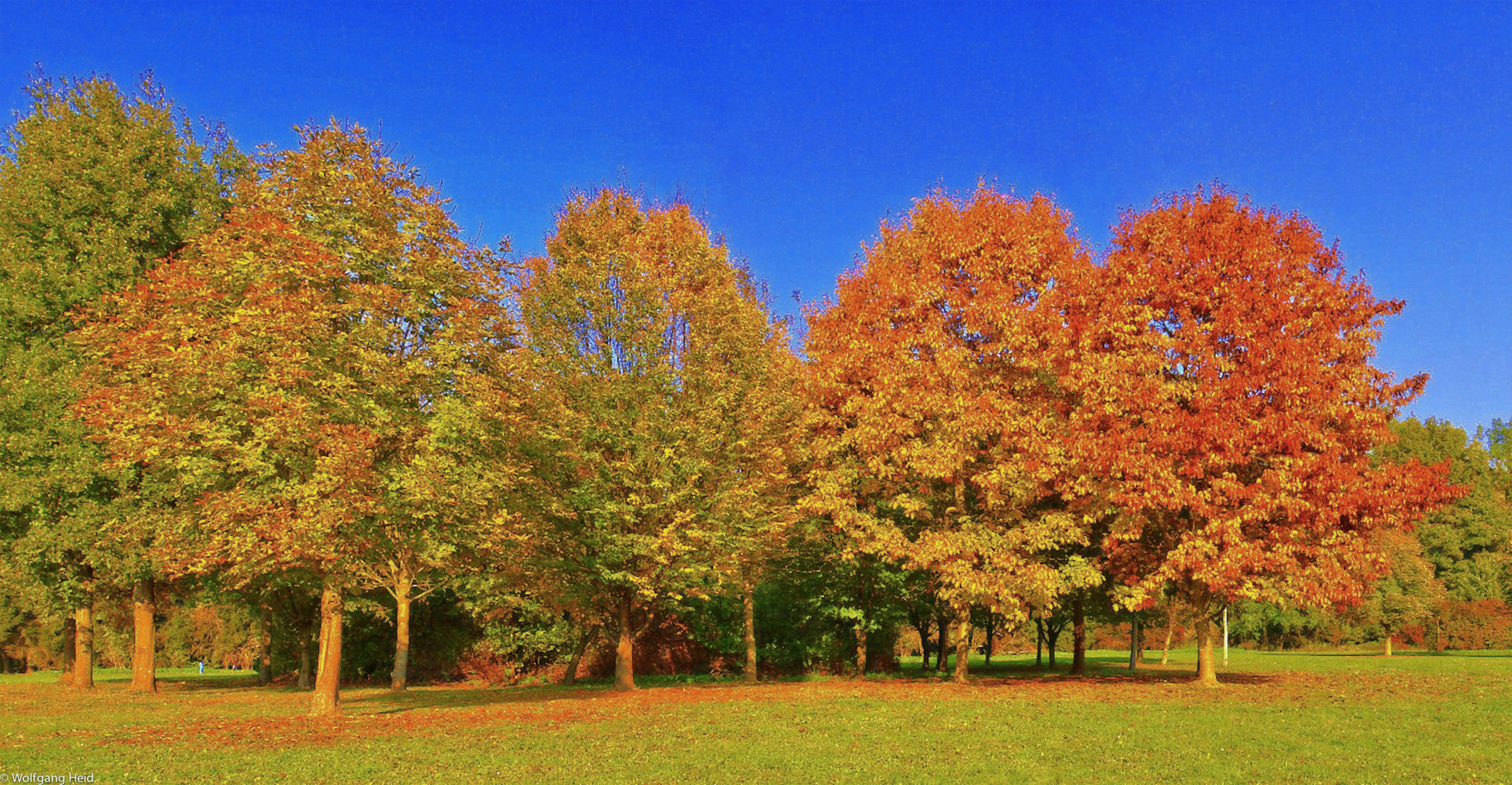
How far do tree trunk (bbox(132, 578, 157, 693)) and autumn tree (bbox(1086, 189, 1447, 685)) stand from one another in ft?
116

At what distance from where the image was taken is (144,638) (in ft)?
111

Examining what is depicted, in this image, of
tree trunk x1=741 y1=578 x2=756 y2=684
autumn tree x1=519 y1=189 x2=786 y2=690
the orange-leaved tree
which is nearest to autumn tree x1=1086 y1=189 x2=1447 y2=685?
the orange-leaved tree

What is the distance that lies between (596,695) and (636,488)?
714 cm

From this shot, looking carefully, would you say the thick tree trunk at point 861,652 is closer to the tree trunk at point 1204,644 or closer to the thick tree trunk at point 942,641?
the thick tree trunk at point 942,641

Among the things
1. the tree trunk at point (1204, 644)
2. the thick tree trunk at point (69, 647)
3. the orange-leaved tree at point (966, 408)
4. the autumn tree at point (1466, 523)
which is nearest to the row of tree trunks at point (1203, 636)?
the tree trunk at point (1204, 644)

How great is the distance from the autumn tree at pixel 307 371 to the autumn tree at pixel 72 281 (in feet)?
27.4

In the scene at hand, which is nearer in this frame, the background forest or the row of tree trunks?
the background forest

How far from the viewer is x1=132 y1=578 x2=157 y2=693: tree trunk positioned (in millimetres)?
33188

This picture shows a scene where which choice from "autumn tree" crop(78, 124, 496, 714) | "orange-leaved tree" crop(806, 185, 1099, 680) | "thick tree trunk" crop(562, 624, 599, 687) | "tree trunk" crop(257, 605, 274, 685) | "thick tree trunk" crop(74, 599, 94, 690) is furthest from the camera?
"tree trunk" crop(257, 605, 274, 685)

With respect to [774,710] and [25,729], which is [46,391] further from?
[774,710]

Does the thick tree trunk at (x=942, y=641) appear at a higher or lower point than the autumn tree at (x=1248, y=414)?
lower

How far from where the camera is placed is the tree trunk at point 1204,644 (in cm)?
3041

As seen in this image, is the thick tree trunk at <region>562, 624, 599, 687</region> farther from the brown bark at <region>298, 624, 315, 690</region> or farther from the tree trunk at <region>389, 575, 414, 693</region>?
the brown bark at <region>298, 624, 315, 690</region>

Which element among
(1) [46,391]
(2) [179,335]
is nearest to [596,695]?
(2) [179,335]
